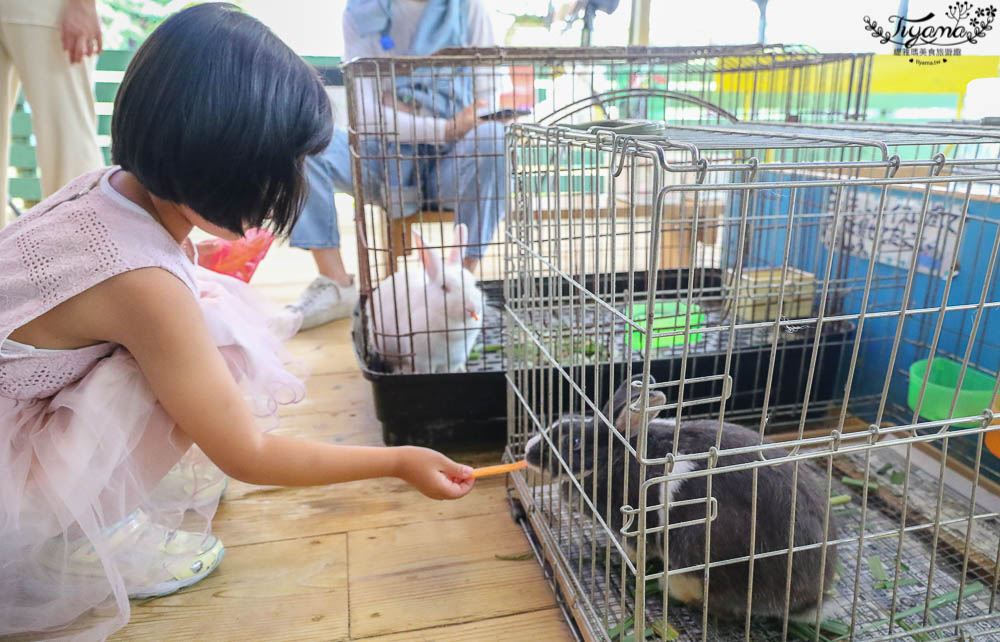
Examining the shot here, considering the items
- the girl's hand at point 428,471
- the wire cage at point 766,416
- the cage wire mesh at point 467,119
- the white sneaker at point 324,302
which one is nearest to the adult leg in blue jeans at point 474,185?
the cage wire mesh at point 467,119

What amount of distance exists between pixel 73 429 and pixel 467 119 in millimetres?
1146

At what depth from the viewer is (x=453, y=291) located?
179 cm

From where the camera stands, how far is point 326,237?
2453 mm

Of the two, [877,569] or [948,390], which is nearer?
[877,569]

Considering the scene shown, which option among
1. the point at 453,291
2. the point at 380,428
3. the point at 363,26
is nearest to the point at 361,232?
the point at 453,291

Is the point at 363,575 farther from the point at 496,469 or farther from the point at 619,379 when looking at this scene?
the point at 619,379

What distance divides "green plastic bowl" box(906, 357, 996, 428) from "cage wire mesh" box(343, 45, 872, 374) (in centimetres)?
73

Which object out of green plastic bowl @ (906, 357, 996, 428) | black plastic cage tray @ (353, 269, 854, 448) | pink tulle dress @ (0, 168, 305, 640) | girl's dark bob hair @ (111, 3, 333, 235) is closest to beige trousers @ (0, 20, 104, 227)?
black plastic cage tray @ (353, 269, 854, 448)

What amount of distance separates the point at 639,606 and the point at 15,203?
167 inches

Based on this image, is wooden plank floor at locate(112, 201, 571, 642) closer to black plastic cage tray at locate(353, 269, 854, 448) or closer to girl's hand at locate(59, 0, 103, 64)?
black plastic cage tray at locate(353, 269, 854, 448)

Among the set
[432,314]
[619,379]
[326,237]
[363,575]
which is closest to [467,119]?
[432,314]

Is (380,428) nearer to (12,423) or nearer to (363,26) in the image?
(12,423)

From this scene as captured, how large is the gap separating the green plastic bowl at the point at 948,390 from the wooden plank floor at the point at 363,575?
77 cm

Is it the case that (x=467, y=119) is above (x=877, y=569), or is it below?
above
